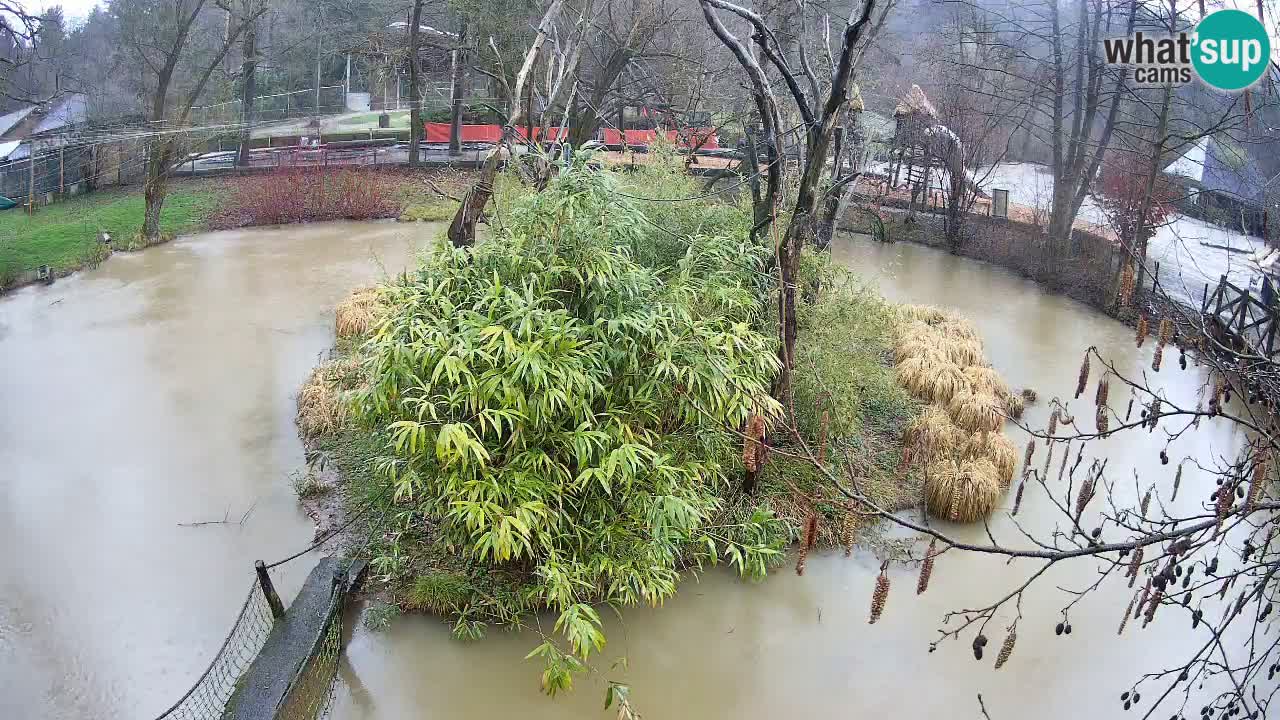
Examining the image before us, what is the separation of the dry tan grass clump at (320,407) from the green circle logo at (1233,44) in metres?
6.68

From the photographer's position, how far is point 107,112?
17.0 metres

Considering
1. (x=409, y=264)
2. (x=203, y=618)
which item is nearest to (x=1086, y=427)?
(x=203, y=618)

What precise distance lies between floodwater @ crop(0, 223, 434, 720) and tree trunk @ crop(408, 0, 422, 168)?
21.4 ft

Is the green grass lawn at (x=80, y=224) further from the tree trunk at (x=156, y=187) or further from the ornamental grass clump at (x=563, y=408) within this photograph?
the ornamental grass clump at (x=563, y=408)

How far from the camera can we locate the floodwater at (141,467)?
17.0 ft

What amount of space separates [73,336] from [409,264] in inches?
161

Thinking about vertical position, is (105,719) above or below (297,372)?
below

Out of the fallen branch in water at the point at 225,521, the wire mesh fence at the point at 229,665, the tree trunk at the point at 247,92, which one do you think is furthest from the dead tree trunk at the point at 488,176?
the tree trunk at the point at 247,92

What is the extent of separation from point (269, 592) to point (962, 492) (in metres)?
4.44

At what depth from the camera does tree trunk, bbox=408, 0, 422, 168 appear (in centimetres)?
1708

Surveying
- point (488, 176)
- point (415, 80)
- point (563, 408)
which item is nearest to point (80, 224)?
point (415, 80)

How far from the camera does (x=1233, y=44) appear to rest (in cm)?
684

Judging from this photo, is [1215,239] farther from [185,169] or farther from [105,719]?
[185,169]

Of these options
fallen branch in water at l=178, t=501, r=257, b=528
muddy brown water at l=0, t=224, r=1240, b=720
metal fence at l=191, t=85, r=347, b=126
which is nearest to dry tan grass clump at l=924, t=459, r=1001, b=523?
muddy brown water at l=0, t=224, r=1240, b=720
